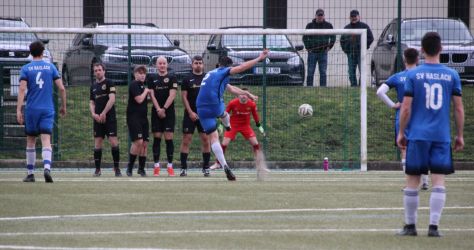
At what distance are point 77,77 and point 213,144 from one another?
6385 mm

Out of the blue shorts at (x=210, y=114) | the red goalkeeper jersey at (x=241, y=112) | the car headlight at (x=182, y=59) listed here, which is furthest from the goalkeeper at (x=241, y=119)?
the blue shorts at (x=210, y=114)

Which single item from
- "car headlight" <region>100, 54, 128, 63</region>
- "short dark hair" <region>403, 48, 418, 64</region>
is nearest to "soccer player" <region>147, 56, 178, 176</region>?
"car headlight" <region>100, 54, 128, 63</region>

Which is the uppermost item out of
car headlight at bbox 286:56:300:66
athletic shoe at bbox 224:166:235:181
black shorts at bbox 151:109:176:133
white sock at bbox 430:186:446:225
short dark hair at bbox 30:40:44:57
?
car headlight at bbox 286:56:300:66

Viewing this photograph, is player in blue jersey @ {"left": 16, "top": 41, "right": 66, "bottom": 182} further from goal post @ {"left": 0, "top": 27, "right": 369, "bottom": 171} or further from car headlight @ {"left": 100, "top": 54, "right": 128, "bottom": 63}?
car headlight @ {"left": 100, "top": 54, "right": 128, "bottom": 63}

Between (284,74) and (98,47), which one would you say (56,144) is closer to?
(98,47)

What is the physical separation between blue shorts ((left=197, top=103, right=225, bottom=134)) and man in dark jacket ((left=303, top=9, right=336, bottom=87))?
5.50m

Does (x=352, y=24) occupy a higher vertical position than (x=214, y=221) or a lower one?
higher

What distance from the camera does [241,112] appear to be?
22078 mm

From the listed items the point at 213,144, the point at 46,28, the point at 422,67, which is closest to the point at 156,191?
the point at 213,144

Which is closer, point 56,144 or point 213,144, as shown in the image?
point 213,144

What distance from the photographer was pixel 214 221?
36.4 feet

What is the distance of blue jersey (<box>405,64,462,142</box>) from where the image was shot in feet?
32.8

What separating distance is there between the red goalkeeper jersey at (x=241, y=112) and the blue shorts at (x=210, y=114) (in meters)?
4.54

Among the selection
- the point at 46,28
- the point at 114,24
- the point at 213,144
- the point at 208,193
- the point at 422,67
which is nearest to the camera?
the point at 422,67
